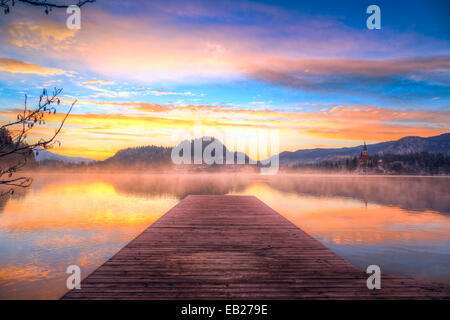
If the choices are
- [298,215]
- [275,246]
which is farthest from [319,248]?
[298,215]

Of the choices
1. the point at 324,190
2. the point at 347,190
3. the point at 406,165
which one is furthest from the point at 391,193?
the point at 406,165

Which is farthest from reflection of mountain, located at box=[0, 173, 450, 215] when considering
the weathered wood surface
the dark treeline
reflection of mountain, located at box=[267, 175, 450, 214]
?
the dark treeline

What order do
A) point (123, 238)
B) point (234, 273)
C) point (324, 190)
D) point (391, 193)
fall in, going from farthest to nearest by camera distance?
1. point (324, 190)
2. point (391, 193)
3. point (123, 238)
4. point (234, 273)

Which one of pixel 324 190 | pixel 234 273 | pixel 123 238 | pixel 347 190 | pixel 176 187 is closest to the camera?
pixel 234 273

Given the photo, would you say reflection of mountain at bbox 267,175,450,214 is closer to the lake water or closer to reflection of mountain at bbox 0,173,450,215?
reflection of mountain at bbox 0,173,450,215

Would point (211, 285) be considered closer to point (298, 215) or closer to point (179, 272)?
point (179, 272)

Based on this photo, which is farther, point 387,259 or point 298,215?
point 298,215

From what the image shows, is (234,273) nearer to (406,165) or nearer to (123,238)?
(123,238)

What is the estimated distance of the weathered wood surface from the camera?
15.6 feet

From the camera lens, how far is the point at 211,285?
5098 mm

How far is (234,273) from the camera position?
569 centimetres

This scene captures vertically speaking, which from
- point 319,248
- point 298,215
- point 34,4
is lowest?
point 298,215

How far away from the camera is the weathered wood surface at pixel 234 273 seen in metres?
4.76
